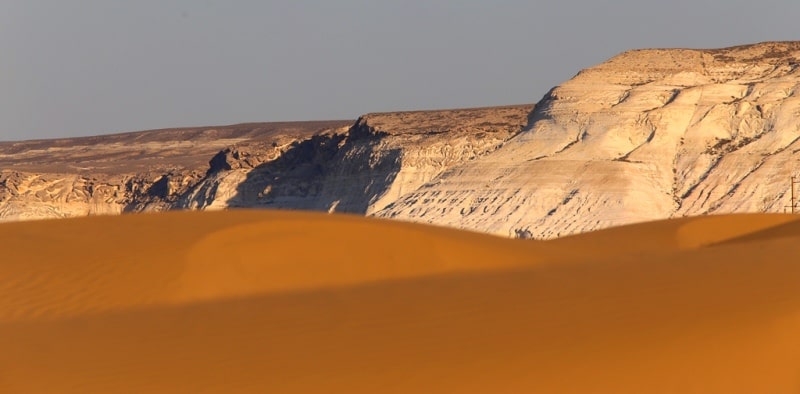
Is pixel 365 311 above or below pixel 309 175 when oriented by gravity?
below

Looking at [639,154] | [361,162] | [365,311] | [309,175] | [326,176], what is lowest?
[365,311]

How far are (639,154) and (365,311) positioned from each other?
53.1 metres

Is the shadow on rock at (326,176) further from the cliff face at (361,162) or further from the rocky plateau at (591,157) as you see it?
the rocky plateau at (591,157)

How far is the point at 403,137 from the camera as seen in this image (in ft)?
274

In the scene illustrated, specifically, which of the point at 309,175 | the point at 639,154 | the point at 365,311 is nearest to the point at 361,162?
the point at 309,175

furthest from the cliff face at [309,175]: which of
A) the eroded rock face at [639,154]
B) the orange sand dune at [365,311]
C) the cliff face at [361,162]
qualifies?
the orange sand dune at [365,311]

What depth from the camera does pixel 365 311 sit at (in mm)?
16281

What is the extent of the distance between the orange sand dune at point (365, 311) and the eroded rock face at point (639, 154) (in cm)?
3900

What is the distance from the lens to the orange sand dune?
13227mm

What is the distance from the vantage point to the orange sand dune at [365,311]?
13227 millimetres

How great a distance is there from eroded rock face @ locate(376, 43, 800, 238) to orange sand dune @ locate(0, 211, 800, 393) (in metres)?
39.0

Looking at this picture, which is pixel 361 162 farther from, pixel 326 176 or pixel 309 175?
pixel 309 175

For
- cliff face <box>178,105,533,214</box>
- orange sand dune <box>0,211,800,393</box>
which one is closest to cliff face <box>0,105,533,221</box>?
cliff face <box>178,105,533,214</box>

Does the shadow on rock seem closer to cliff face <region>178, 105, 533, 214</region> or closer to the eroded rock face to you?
cliff face <region>178, 105, 533, 214</region>
